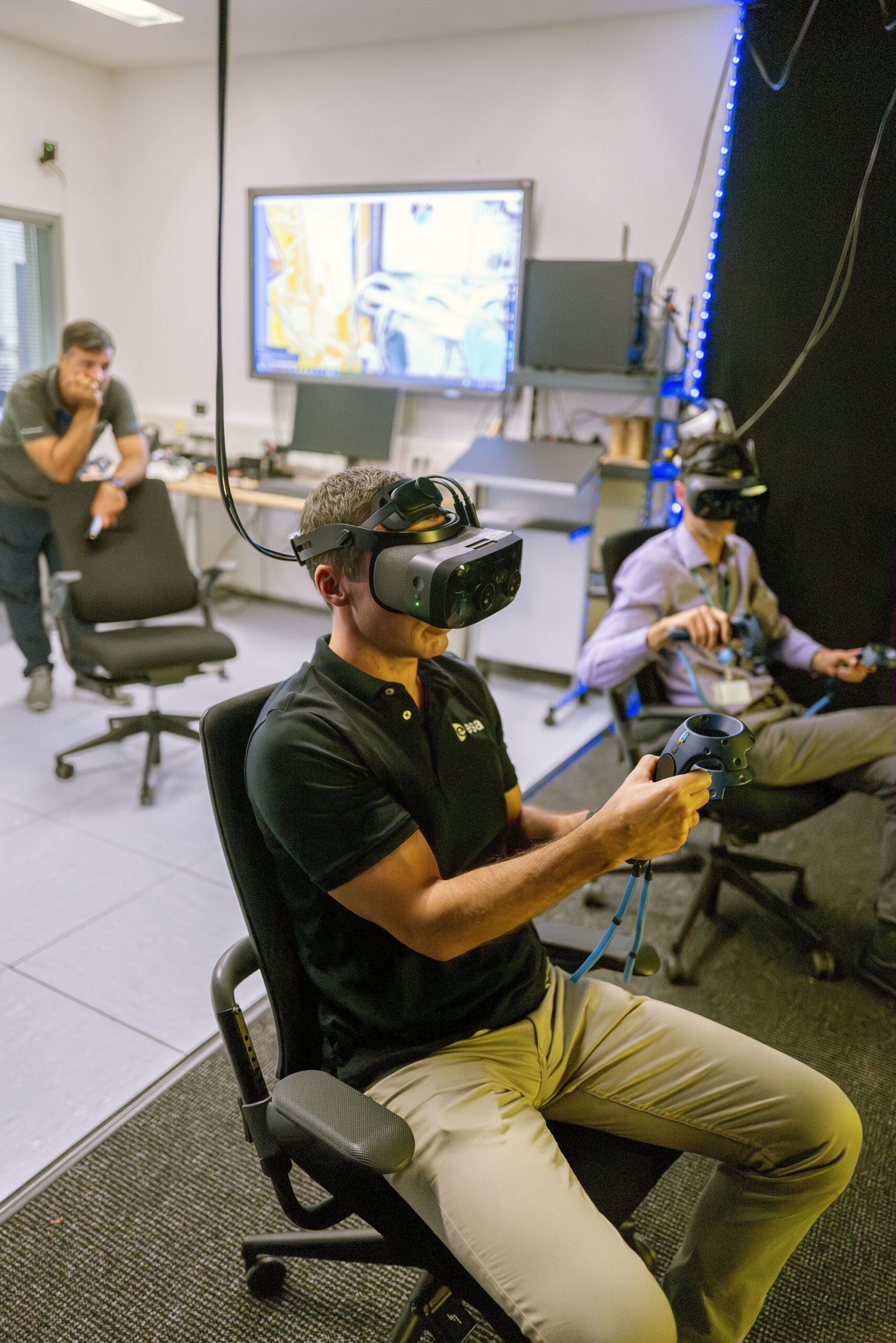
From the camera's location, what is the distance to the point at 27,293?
5262 mm

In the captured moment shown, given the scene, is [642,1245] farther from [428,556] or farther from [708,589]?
[708,589]

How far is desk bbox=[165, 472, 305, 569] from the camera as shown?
4.50 meters

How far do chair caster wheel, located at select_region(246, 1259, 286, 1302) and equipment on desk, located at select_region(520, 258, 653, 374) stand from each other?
10.8ft

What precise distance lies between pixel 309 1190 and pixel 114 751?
2.15 m

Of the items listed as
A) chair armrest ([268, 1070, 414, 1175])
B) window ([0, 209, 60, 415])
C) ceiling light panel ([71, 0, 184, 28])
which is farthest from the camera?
window ([0, 209, 60, 415])

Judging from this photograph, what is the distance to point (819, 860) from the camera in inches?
118

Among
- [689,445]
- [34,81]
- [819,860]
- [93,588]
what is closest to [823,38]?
[689,445]

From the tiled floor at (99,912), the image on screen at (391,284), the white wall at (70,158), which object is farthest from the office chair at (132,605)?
the white wall at (70,158)

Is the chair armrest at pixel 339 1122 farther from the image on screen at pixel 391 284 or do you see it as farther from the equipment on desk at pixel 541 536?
the image on screen at pixel 391 284

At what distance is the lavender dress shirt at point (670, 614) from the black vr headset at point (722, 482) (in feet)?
0.48

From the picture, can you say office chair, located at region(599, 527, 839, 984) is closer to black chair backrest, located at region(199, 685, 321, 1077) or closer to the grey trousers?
the grey trousers

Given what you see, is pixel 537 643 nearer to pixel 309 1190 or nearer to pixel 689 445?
pixel 689 445

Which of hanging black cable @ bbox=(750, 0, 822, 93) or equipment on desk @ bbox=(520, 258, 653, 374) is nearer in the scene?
hanging black cable @ bbox=(750, 0, 822, 93)

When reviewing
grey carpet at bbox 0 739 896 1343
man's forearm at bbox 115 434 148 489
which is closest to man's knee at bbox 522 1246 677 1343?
grey carpet at bbox 0 739 896 1343
